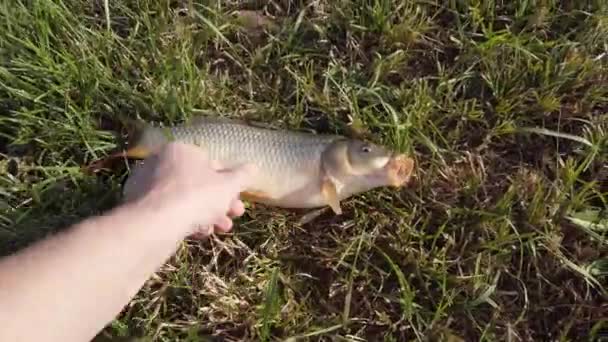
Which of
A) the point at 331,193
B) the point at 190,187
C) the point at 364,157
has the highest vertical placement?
the point at 190,187

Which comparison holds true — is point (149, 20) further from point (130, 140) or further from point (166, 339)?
point (166, 339)

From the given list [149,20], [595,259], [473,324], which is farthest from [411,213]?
[149,20]

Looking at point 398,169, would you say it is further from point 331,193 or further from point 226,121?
point 226,121

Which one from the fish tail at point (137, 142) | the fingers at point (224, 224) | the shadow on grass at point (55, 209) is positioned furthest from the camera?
the shadow on grass at point (55, 209)

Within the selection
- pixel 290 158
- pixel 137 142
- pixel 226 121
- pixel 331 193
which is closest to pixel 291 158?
pixel 290 158

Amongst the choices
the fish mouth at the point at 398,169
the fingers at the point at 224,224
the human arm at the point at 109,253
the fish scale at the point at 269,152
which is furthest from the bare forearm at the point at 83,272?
the fish mouth at the point at 398,169

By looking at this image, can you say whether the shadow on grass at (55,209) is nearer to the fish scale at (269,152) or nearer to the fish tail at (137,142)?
the fish tail at (137,142)
